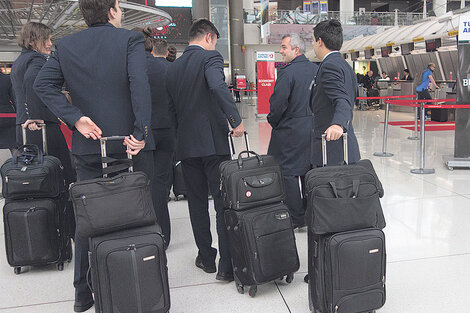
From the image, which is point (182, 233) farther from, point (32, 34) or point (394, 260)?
point (32, 34)

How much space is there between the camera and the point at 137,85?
2232 millimetres

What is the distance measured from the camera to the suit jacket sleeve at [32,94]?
330 cm

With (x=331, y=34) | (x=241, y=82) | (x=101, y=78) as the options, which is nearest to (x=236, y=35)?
(x=241, y=82)

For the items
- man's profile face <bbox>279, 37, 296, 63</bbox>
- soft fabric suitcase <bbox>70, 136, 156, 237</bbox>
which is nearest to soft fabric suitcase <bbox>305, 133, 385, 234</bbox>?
soft fabric suitcase <bbox>70, 136, 156, 237</bbox>

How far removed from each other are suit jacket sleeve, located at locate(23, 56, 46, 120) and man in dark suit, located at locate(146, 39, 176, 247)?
92cm

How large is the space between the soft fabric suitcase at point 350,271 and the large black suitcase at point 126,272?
0.84 metres

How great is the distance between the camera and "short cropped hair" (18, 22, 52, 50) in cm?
332

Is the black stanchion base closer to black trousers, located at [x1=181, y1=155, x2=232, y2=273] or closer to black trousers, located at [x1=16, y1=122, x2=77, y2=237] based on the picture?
black trousers, located at [x1=181, y1=155, x2=232, y2=273]

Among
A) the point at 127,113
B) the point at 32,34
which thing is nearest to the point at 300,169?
the point at 127,113

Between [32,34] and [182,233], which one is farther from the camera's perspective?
[182,233]

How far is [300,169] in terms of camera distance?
362 centimetres

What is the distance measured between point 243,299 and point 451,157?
16.9ft

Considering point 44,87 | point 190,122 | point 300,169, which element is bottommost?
point 300,169

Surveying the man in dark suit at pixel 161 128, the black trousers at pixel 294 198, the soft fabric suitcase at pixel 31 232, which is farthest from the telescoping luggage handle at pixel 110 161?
the black trousers at pixel 294 198
